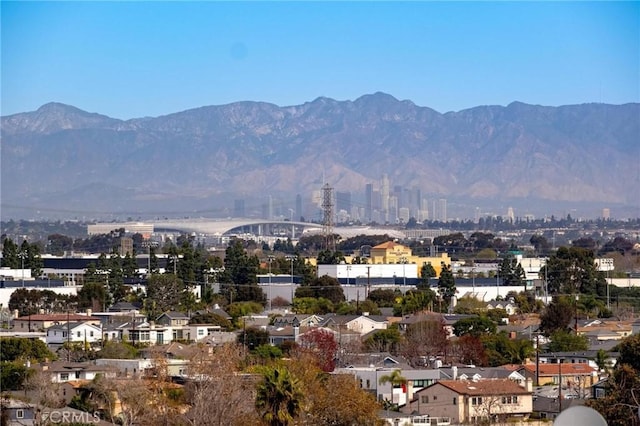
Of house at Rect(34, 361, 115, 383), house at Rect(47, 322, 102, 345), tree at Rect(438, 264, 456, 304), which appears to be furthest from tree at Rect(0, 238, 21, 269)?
house at Rect(34, 361, 115, 383)

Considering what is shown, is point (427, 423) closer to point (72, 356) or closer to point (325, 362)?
point (325, 362)

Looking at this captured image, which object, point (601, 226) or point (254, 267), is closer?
point (254, 267)

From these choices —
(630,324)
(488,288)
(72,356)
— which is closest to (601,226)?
(488,288)

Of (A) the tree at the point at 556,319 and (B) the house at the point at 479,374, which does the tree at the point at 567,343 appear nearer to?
(A) the tree at the point at 556,319

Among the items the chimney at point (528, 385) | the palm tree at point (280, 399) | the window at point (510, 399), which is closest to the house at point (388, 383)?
the chimney at point (528, 385)

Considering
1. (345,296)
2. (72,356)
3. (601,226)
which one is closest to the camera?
(72,356)

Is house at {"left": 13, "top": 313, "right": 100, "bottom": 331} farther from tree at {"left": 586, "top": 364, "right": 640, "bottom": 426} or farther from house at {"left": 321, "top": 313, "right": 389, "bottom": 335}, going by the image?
tree at {"left": 586, "top": 364, "right": 640, "bottom": 426}
